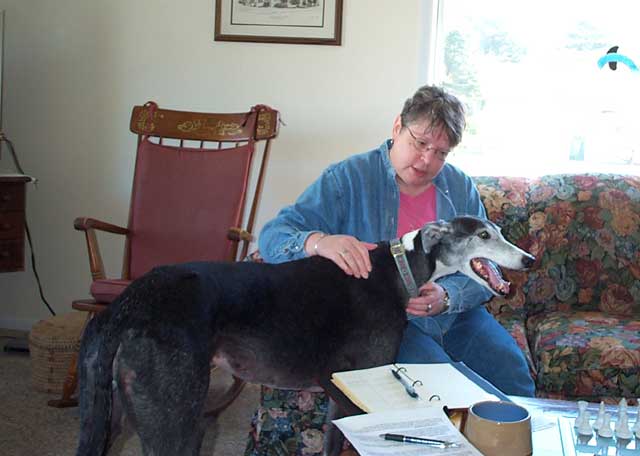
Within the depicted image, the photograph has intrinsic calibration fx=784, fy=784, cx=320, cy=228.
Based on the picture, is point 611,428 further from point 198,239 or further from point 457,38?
point 457,38

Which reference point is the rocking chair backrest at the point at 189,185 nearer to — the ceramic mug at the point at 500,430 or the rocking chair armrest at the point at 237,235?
the rocking chair armrest at the point at 237,235

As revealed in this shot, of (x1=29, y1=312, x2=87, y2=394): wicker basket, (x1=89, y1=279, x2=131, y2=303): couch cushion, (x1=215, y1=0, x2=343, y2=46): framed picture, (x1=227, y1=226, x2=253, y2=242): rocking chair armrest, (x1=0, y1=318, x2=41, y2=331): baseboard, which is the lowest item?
(x1=0, y1=318, x2=41, y2=331): baseboard

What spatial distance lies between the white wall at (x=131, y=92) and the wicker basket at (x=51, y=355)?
0.71m

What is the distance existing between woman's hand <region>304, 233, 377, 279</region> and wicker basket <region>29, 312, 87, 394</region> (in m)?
1.50

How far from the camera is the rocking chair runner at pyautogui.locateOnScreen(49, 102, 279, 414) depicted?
2963 millimetres

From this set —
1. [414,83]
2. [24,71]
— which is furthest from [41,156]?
[414,83]

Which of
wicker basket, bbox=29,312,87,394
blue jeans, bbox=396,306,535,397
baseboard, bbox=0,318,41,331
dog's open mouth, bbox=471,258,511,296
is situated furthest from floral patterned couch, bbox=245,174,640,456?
baseboard, bbox=0,318,41,331

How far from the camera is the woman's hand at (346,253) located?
5.51ft

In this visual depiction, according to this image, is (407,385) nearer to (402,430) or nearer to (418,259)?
(402,430)

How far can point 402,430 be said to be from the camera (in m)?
1.18

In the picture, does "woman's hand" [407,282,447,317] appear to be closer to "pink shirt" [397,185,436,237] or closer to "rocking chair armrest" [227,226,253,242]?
"pink shirt" [397,185,436,237]

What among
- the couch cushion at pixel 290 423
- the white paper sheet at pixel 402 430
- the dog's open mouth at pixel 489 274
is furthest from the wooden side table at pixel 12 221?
the white paper sheet at pixel 402 430

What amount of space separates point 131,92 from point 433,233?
2.15m

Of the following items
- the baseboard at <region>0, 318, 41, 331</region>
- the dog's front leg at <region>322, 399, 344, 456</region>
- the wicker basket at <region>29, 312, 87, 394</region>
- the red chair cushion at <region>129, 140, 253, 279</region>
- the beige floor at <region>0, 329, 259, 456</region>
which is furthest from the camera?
the baseboard at <region>0, 318, 41, 331</region>
